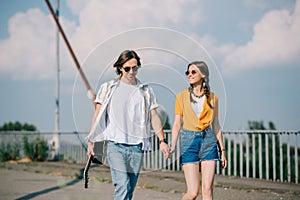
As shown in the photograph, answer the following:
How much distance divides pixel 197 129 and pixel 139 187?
5.53 meters

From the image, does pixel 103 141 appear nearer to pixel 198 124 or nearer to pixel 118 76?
pixel 118 76

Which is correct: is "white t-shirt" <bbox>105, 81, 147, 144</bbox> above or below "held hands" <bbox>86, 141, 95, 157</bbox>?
above

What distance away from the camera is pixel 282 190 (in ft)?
33.4

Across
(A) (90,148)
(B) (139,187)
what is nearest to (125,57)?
(A) (90,148)

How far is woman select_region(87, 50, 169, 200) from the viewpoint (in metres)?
5.09

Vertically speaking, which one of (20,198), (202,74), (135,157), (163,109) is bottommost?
(20,198)

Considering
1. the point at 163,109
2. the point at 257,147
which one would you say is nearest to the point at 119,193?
the point at 163,109

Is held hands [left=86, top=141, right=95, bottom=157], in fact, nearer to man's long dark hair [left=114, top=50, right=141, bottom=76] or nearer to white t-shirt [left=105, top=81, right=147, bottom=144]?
white t-shirt [left=105, top=81, right=147, bottom=144]

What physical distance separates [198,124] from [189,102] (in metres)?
0.25

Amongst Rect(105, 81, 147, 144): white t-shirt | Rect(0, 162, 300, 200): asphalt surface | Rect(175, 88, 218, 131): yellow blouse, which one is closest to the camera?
Rect(105, 81, 147, 144): white t-shirt

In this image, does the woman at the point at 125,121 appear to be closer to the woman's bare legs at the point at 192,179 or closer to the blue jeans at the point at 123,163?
the blue jeans at the point at 123,163

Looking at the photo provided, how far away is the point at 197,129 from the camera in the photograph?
578cm

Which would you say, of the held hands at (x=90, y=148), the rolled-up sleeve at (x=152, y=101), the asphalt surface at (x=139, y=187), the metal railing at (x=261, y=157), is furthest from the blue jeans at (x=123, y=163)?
the metal railing at (x=261, y=157)

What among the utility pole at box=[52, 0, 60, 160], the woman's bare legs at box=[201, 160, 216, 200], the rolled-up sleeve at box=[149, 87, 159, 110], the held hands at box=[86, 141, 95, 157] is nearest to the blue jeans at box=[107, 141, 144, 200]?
the held hands at box=[86, 141, 95, 157]
